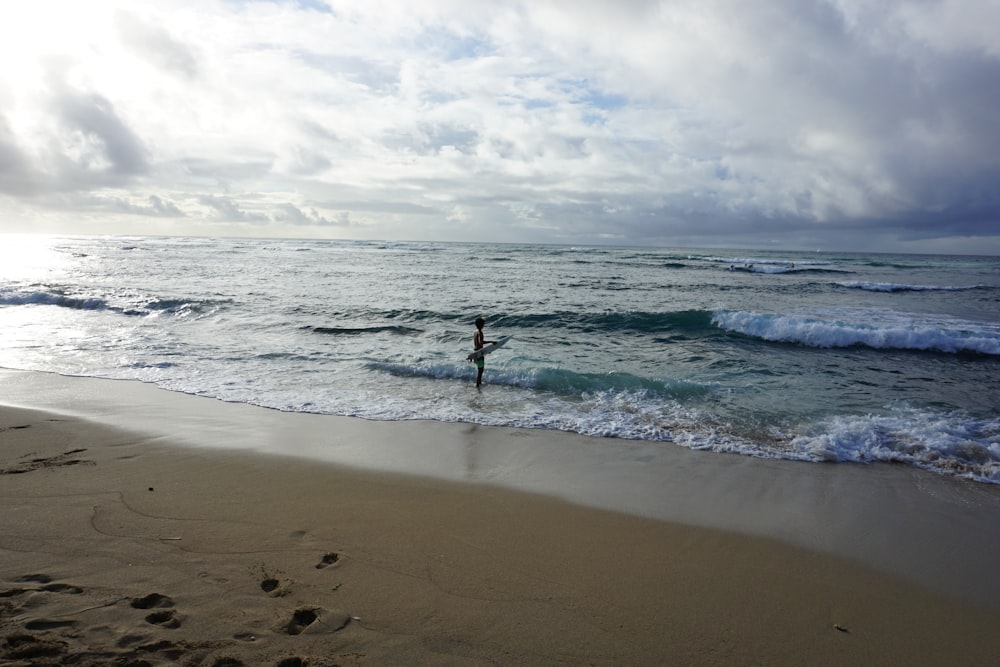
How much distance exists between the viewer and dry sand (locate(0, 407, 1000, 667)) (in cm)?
315

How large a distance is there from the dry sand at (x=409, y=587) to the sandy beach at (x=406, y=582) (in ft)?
0.06

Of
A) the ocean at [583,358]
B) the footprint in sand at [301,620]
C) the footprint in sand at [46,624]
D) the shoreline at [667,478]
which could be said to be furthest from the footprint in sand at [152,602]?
the ocean at [583,358]

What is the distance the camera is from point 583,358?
13.3 metres

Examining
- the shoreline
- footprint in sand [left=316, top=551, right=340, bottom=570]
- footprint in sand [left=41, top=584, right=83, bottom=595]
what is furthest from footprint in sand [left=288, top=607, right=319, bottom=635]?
the shoreline

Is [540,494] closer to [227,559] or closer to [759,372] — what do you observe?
[227,559]

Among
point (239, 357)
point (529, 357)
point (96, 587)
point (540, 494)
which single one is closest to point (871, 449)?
point (540, 494)

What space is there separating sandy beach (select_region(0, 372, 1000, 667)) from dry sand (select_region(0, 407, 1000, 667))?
2cm

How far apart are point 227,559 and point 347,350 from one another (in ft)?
33.5

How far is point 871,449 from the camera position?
7.46 m

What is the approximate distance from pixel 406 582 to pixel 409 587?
7 cm

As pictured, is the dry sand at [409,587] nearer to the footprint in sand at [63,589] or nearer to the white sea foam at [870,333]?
the footprint in sand at [63,589]

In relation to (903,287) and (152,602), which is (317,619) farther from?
(903,287)

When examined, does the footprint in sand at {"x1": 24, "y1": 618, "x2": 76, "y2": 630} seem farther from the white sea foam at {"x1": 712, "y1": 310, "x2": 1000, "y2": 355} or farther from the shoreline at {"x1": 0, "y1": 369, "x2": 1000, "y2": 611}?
the white sea foam at {"x1": 712, "y1": 310, "x2": 1000, "y2": 355}

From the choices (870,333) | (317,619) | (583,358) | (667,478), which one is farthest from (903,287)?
(317,619)
